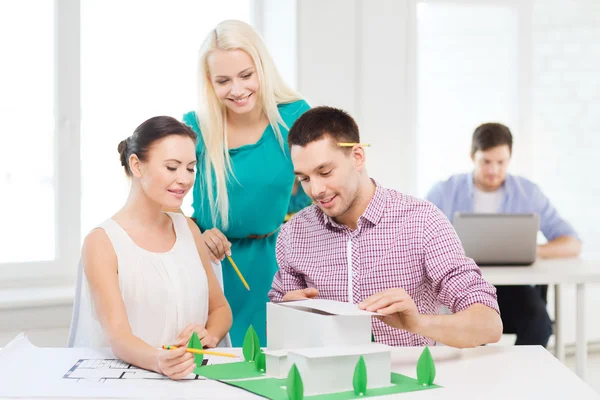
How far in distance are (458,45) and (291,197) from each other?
1958 millimetres

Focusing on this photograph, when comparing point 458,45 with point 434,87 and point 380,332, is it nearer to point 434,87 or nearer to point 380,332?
point 434,87

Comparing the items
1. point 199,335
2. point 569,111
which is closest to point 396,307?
point 199,335

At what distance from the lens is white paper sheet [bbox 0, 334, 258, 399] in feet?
3.94

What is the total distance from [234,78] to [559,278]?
1543mm

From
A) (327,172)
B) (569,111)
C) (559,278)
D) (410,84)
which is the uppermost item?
(410,84)

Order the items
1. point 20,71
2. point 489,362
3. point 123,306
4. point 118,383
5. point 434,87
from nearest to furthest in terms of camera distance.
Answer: point 118,383 → point 489,362 → point 123,306 → point 20,71 → point 434,87

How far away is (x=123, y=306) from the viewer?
1519 millimetres

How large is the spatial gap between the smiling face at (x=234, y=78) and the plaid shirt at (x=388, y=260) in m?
0.43

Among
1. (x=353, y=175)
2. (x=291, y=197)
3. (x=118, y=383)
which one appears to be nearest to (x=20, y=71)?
(x=291, y=197)

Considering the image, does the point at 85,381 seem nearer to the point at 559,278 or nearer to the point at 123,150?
the point at 123,150

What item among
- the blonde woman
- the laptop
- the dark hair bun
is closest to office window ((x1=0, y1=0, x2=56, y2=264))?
the blonde woman

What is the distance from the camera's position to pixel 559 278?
110 inches

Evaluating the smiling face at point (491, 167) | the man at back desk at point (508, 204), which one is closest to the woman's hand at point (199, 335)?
the man at back desk at point (508, 204)

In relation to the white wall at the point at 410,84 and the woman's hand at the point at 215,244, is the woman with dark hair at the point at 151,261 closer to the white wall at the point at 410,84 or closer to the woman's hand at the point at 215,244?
the woman's hand at the point at 215,244
